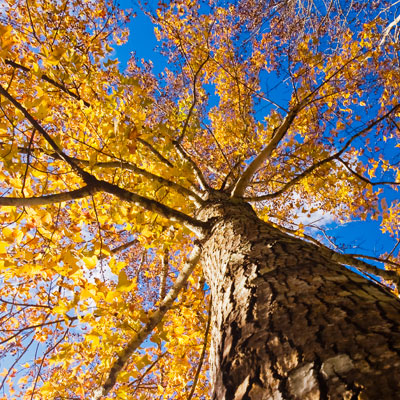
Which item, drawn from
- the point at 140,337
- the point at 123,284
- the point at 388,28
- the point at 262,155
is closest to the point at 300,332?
the point at 123,284

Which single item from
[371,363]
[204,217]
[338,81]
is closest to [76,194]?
[204,217]

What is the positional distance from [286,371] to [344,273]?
58 cm

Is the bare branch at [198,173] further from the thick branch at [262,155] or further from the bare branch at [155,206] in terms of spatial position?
the bare branch at [155,206]

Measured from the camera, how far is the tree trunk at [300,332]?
56 centimetres

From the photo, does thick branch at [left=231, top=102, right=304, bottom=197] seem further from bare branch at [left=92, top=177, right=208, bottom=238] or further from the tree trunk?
the tree trunk

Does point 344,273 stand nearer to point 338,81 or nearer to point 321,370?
point 321,370

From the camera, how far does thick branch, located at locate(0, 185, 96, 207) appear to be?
4.63 ft

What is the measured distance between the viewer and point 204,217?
7.68 ft

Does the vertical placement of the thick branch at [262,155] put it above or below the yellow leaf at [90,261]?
above

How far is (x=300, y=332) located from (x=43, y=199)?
1488 millimetres

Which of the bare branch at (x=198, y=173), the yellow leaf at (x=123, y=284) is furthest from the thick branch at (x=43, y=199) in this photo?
the bare branch at (x=198, y=173)

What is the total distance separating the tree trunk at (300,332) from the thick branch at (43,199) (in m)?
1.05

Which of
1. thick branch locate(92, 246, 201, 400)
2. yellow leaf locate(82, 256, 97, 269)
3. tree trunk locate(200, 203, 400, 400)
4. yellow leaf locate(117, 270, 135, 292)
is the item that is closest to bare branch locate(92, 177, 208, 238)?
thick branch locate(92, 246, 201, 400)

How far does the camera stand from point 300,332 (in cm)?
74
